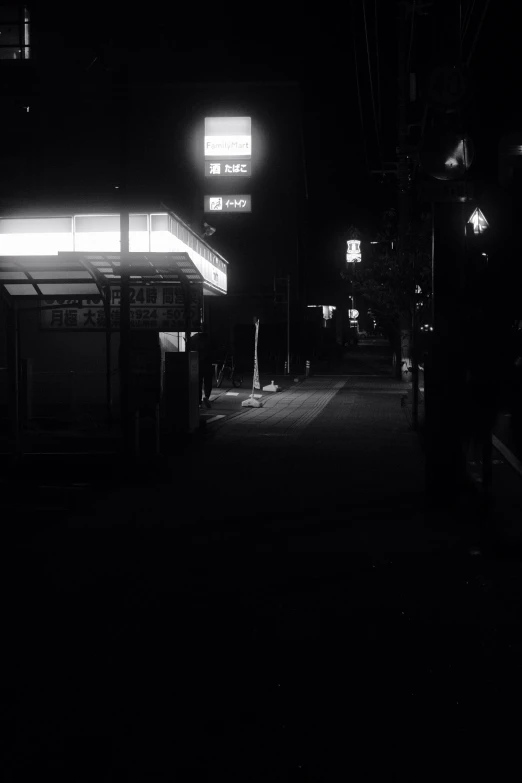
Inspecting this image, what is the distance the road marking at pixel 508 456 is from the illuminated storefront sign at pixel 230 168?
1777 inches

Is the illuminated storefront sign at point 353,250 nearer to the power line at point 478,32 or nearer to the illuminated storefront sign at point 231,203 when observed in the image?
the illuminated storefront sign at point 231,203

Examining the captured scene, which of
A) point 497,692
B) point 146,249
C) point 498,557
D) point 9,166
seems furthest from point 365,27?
point 497,692

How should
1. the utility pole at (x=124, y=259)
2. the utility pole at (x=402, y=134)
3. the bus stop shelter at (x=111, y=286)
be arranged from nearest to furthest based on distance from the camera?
the utility pole at (x=124, y=259) < the bus stop shelter at (x=111, y=286) < the utility pole at (x=402, y=134)

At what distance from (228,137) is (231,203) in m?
4.11

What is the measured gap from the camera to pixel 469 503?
9453 mm

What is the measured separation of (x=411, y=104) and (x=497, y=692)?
1212 inches

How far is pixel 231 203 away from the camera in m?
54.9

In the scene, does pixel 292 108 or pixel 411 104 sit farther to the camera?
pixel 292 108

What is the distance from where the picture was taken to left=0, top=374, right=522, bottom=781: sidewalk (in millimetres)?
3752

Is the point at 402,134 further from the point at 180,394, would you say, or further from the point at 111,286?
the point at 180,394

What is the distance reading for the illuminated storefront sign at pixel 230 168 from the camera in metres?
54.3

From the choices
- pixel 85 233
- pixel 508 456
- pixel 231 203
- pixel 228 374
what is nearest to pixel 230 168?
pixel 231 203

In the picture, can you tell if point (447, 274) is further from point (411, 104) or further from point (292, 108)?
point (292, 108)

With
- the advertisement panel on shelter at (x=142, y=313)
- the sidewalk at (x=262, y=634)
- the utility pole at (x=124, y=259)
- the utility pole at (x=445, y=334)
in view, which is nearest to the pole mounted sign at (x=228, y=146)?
the advertisement panel on shelter at (x=142, y=313)
